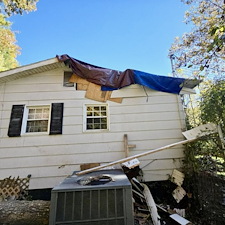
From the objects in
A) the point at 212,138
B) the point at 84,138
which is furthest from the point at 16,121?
the point at 212,138

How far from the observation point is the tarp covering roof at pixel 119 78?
5.21 metres

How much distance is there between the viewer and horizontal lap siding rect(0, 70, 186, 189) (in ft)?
15.5

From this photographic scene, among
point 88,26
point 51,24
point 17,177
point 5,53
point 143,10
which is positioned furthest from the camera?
point 5,53

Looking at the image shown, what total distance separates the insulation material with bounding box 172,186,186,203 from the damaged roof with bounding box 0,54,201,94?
3.08m

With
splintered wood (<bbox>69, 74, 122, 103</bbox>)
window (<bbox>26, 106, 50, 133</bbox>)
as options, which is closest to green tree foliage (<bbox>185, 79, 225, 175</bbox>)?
splintered wood (<bbox>69, 74, 122, 103</bbox>)

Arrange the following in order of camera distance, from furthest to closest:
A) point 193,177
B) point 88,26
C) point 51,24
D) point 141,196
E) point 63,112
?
1. point 51,24
2. point 88,26
3. point 63,112
4. point 193,177
5. point 141,196

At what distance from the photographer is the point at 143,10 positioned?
22.4ft

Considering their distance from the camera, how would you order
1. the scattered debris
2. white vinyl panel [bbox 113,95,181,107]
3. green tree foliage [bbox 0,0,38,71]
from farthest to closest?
green tree foliage [bbox 0,0,38,71]
white vinyl panel [bbox 113,95,181,107]
the scattered debris

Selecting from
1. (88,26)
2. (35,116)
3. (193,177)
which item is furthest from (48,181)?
(88,26)

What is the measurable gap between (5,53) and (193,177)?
1869 cm

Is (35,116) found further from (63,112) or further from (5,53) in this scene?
Answer: (5,53)

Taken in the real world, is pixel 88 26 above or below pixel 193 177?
above

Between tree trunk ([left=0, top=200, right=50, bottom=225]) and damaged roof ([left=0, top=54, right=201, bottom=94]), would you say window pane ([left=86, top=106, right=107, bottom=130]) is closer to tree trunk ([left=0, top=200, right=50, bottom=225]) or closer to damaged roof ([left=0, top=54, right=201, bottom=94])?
damaged roof ([left=0, top=54, right=201, bottom=94])

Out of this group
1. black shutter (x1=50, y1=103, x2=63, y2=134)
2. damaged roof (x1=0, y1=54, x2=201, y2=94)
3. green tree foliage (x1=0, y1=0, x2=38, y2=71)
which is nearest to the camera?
black shutter (x1=50, y1=103, x2=63, y2=134)
